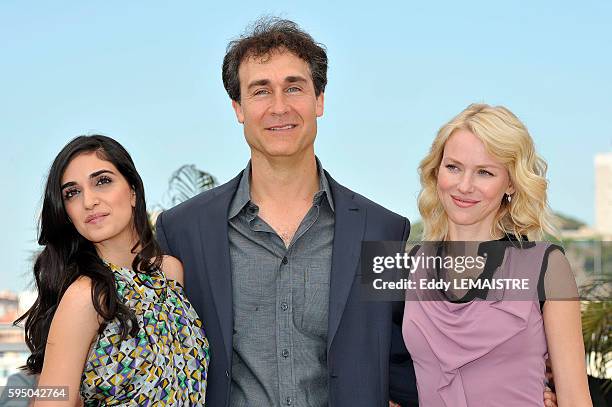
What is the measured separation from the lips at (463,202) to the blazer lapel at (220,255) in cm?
109

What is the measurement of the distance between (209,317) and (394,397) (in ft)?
3.23

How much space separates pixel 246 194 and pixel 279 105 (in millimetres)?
467

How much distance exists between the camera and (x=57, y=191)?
374 cm

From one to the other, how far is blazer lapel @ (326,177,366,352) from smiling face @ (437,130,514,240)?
1.79 feet

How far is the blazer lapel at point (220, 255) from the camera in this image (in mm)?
4090

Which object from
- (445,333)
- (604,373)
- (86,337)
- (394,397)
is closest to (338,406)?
(394,397)

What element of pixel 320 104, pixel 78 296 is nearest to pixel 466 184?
pixel 320 104

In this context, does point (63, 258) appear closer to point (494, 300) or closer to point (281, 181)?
point (281, 181)

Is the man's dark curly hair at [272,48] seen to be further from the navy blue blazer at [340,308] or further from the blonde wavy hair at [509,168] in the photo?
the blonde wavy hair at [509,168]

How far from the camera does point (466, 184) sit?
151 inches

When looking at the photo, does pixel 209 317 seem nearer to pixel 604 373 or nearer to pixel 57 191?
pixel 57 191

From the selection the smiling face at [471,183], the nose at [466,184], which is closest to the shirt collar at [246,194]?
the smiling face at [471,183]

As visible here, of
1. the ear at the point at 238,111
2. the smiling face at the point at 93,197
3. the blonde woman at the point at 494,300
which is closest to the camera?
the blonde woman at the point at 494,300

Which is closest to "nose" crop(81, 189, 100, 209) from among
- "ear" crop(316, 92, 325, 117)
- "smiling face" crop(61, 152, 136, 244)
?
"smiling face" crop(61, 152, 136, 244)
